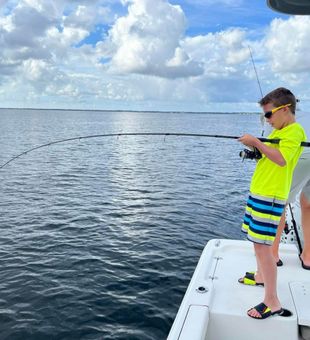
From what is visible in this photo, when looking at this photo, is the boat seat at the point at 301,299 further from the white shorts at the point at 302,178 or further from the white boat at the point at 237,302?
the white shorts at the point at 302,178

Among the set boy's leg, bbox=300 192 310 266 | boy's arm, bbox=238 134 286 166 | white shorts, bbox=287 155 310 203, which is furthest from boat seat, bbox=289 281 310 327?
boy's arm, bbox=238 134 286 166

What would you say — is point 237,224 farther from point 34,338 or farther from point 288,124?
point 288,124

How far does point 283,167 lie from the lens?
379cm

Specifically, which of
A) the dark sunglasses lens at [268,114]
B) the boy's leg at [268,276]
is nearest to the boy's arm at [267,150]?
the dark sunglasses lens at [268,114]

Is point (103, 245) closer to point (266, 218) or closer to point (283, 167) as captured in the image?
point (266, 218)

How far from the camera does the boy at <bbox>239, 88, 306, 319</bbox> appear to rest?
375 cm

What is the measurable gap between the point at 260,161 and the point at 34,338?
16.2ft

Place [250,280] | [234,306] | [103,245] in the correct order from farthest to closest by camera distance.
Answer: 1. [103,245]
2. [250,280]
3. [234,306]

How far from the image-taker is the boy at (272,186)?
12.3 ft

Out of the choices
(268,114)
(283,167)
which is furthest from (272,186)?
(268,114)

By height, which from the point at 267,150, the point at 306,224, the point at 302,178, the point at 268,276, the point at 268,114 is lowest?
the point at 268,276

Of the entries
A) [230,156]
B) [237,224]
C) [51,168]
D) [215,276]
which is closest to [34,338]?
[215,276]

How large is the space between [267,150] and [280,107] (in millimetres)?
487

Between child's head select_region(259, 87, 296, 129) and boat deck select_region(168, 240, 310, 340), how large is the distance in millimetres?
1771
